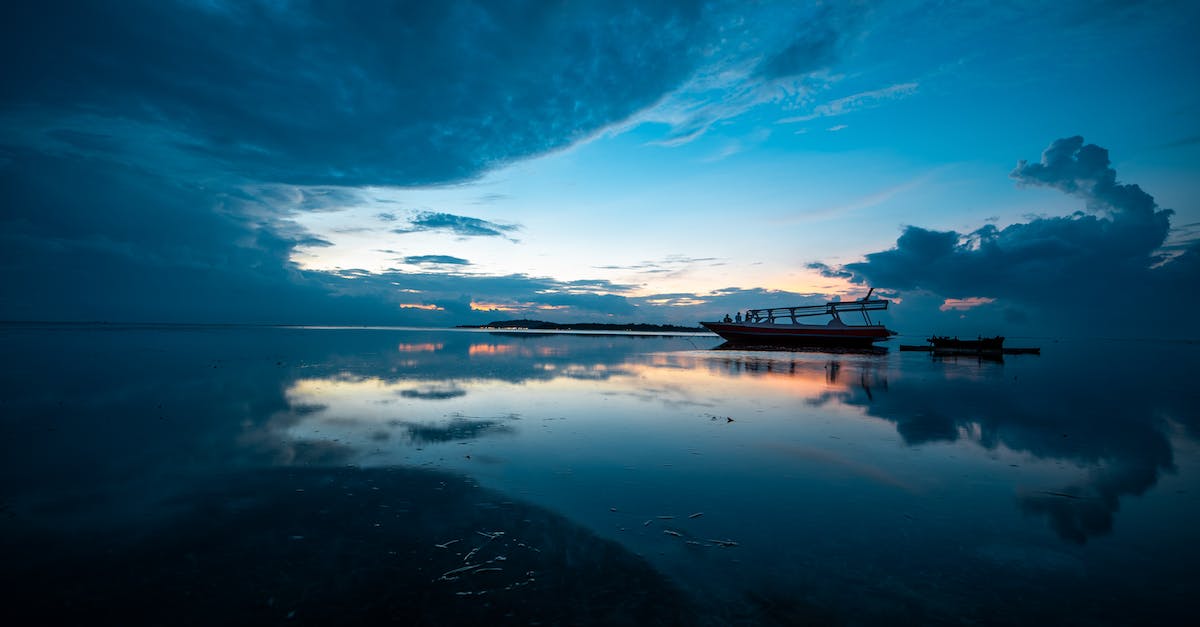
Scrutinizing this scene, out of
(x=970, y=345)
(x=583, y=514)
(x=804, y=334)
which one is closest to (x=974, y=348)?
(x=970, y=345)

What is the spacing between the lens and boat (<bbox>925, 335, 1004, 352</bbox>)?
6278 cm

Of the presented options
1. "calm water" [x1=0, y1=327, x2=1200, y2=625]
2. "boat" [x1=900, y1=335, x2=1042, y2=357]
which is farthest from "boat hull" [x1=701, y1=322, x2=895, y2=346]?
"calm water" [x1=0, y1=327, x2=1200, y2=625]

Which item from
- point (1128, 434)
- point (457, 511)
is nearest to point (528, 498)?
point (457, 511)

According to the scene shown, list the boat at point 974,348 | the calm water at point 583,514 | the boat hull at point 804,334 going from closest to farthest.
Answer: the calm water at point 583,514 → the boat at point 974,348 → the boat hull at point 804,334

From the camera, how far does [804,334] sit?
80625 mm

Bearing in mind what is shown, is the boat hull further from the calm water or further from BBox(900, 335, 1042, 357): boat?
the calm water

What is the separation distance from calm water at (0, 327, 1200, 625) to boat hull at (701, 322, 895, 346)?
63497mm

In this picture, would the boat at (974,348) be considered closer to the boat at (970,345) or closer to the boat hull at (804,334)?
the boat at (970,345)

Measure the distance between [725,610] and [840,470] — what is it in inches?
260

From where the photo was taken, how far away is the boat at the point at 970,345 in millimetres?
62781

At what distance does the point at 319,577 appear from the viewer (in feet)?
18.6

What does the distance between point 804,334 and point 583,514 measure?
8011 centimetres

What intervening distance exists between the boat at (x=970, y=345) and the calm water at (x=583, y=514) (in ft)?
177

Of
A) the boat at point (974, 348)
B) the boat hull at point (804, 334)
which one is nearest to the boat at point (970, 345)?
the boat at point (974, 348)
